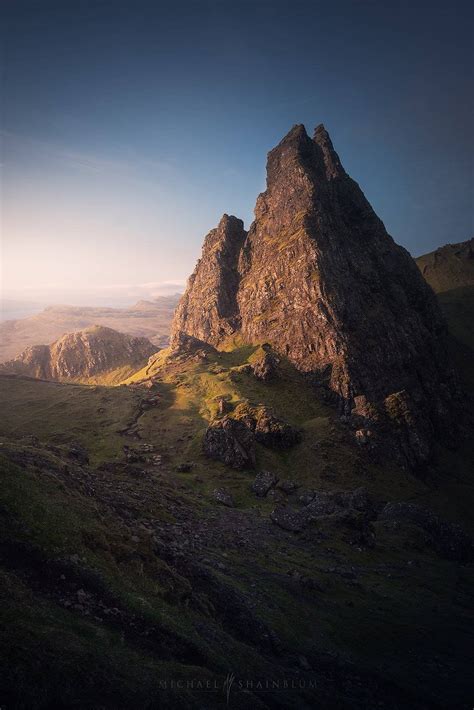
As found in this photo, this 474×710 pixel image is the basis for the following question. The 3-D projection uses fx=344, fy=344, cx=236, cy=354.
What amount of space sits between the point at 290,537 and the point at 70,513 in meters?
33.7

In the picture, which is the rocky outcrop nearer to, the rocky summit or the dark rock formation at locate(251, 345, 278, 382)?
the rocky summit

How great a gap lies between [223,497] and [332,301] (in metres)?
88.5

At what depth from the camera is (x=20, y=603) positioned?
15281mm

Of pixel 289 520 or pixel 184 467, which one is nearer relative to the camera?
pixel 289 520

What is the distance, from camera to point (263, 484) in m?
69.4

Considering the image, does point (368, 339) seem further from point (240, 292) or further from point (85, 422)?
point (85, 422)

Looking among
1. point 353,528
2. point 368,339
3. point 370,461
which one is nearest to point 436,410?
point 368,339

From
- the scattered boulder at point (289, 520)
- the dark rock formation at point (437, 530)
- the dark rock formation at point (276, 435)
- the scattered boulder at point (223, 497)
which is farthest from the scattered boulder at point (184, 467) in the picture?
the dark rock formation at point (437, 530)

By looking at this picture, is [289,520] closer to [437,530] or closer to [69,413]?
[437,530]

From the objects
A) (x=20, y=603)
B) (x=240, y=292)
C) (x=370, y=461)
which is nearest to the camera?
(x=20, y=603)

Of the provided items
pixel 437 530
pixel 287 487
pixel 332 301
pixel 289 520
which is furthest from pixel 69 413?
pixel 437 530

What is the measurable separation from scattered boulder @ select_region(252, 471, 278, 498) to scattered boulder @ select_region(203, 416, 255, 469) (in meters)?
9.49

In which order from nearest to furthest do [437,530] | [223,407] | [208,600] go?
[208,600]
[437,530]
[223,407]

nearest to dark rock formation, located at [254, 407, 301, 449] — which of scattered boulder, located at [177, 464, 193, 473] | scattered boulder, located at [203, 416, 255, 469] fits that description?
scattered boulder, located at [203, 416, 255, 469]
